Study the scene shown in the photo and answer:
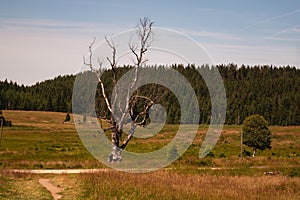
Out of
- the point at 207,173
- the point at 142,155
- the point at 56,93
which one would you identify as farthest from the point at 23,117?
the point at 207,173

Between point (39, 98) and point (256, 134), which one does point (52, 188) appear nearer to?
point (256, 134)

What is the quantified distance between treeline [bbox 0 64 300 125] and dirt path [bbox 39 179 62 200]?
75.7 m

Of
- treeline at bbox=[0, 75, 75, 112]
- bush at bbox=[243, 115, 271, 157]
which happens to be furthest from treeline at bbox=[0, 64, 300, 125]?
bush at bbox=[243, 115, 271, 157]

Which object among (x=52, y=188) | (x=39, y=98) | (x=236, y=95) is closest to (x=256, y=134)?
(x=52, y=188)

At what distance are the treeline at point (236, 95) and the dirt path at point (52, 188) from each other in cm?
7573

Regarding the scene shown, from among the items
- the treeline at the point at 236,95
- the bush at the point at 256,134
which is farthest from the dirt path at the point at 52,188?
the treeline at the point at 236,95

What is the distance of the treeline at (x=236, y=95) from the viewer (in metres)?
125

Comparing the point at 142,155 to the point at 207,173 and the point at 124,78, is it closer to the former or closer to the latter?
the point at 124,78

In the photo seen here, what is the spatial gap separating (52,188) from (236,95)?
419 feet

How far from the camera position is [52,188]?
58.5 feet

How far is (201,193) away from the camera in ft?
52.7

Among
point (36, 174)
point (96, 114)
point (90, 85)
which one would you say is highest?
point (90, 85)

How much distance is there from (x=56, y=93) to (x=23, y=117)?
44565 millimetres

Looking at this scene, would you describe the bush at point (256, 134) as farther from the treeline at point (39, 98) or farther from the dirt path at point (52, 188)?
the treeline at point (39, 98)
